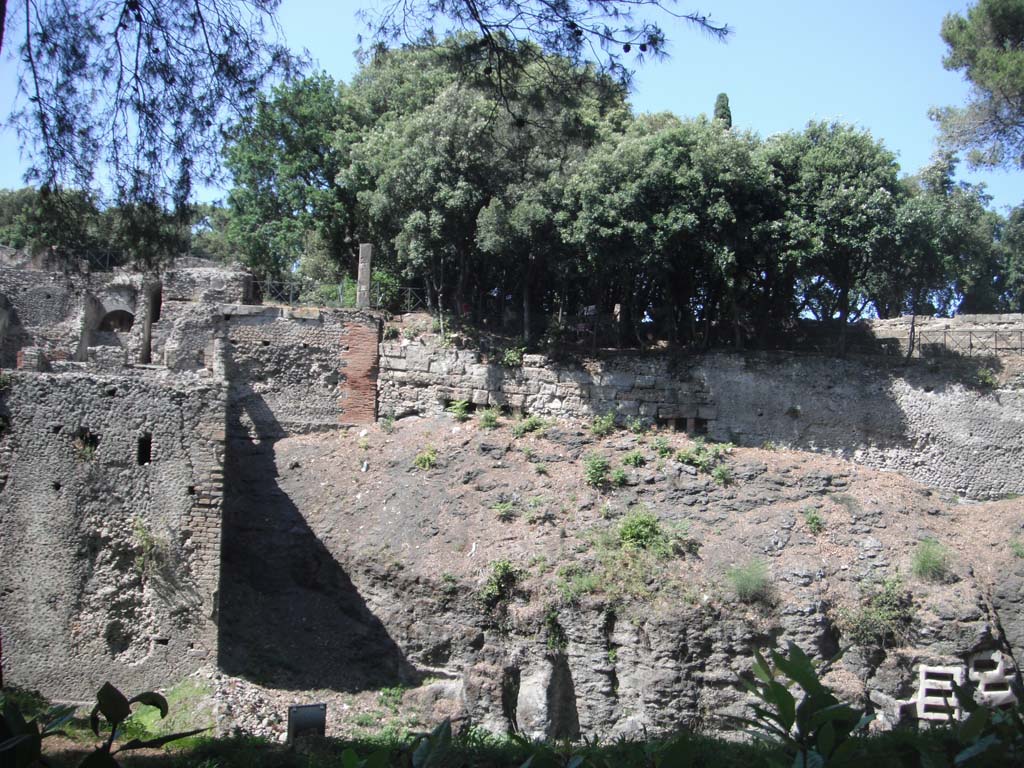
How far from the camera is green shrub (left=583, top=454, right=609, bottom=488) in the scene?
19.2 meters

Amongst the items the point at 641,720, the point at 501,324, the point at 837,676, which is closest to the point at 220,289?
the point at 501,324

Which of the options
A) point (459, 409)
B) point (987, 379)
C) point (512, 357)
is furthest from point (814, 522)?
point (459, 409)

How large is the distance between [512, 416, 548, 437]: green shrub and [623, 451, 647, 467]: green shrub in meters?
1.98

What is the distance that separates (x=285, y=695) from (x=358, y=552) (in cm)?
347

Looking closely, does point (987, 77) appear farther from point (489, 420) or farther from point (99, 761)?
point (99, 761)

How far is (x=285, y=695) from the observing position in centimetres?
1539

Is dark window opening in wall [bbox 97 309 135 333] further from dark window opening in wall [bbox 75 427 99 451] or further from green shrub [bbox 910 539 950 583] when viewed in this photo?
green shrub [bbox 910 539 950 583]

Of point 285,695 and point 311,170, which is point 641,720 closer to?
point 285,695

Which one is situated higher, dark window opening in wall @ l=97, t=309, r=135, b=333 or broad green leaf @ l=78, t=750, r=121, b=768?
dark window opening in wall @ l=97, t=309, r=135, b=333

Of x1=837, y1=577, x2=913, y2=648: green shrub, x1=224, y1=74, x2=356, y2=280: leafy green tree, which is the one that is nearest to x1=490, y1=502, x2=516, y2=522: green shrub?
x1=837, y1=577, x2=913, y2=648: green shrub

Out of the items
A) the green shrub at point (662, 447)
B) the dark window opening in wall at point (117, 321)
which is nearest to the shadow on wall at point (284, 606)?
the green shrub at point (662, 447)

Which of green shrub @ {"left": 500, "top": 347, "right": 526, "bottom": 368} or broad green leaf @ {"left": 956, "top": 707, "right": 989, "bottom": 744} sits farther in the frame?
green shrub @ {"left": 500, "top": 347, "right": 526, "bottom": 368}

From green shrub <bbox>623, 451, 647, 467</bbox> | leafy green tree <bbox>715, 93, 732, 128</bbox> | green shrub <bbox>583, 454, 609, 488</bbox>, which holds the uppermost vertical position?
leafy green tree <bbox>715, 93, 732, 128</bbox>

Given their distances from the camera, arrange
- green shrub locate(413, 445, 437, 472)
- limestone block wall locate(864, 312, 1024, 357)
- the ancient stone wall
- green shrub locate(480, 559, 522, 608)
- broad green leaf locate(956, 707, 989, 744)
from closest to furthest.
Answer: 1. broad green leaf locate(956, 707, 989, 744)
2. green shrub locate(480, 559, 522, 608)
3. green shrub locate(413, 445, 437, 472)
4. limestone block wall locate(864, 312, 1024, 357)
5. the ancient stone wall
